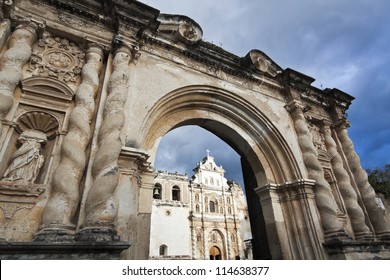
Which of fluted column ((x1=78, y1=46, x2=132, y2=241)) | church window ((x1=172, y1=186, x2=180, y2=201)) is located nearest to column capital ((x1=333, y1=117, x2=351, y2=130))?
fluted column ((x1=78, y1=46, x2=132, y2=241))

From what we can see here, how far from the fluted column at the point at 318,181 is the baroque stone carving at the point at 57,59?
523 cm

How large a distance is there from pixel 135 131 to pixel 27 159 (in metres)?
1.53

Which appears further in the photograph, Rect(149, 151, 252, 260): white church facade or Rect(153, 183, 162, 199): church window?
Rect(153, 183, 162, 199): church window

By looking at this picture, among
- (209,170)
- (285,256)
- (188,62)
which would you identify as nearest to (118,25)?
(188,62)

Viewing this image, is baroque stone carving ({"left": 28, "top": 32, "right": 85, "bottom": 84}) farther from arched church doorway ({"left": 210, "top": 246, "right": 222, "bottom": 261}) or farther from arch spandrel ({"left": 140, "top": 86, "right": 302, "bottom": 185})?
arched church doorway ({"left": 210, "top": 246, "right": 222, "bottom": 261})

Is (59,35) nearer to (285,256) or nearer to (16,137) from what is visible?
(16,137)

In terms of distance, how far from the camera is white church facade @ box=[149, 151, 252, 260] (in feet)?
81.0

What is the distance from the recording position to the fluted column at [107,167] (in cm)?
265

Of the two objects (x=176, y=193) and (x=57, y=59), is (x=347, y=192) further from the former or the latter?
(x=176, y=193)

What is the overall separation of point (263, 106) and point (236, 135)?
3.62 feet

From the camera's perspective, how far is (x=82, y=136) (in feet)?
10.7

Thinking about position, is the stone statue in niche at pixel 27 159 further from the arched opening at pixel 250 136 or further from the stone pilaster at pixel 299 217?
the stone pilaster at pixel 299 217

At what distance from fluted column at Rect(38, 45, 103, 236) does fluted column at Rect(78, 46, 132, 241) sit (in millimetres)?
183

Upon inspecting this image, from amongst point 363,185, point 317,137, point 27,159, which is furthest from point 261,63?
point 27,159
